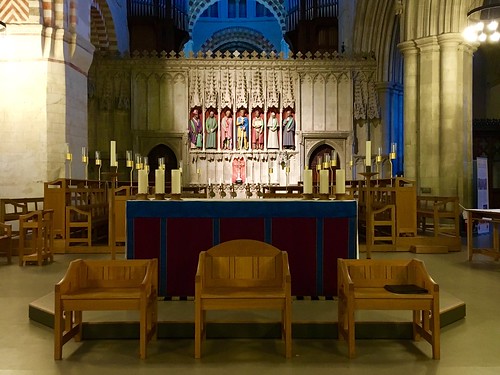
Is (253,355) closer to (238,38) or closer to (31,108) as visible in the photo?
(31,108)

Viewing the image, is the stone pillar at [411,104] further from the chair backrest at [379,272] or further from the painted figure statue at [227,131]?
the chair backrest at [379,272]

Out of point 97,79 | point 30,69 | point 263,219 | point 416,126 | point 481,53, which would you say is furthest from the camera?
point 481,53

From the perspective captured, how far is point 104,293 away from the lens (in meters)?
3.75

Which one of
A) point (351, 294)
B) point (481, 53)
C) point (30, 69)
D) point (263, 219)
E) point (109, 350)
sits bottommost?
point (109, 350)

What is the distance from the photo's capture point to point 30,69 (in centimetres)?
1057

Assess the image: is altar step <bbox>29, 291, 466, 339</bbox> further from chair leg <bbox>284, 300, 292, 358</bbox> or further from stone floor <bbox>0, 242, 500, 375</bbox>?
chair leg <bbox>284, 300, 292, 358</bbox>

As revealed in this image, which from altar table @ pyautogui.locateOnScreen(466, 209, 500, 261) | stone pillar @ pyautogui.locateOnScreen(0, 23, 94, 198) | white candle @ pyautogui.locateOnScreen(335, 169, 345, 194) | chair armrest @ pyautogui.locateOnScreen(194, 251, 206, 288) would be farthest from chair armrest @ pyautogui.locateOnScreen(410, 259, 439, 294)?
stone pillar @ pyautogui.locateOnScreen(0, 23, 94, 198)

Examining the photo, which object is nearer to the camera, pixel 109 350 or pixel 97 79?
pixel 109 350

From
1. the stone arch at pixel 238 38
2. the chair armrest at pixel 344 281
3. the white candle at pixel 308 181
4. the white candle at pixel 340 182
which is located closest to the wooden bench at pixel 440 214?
the white candle at pixel 340 182

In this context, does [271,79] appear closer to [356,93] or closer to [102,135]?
[356,93]

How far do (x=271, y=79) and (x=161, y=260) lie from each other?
36.8ft

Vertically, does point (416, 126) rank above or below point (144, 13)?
below

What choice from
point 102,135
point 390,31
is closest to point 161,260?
point 102,135

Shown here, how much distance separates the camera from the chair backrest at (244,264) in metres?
4.09
